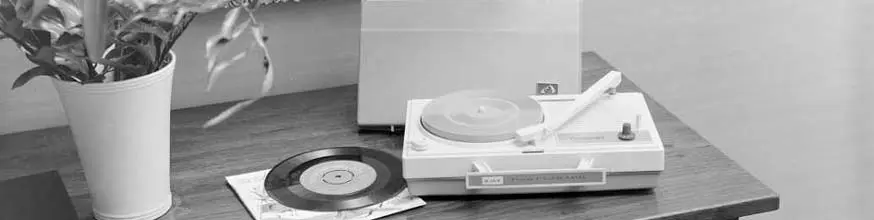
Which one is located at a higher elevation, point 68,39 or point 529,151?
point 68,39

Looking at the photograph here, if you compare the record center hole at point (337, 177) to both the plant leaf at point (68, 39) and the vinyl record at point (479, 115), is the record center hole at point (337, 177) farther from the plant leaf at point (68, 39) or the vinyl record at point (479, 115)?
the plant leaf at point (68, 39)

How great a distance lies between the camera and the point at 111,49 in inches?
40.6

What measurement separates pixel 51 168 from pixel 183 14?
0.39m

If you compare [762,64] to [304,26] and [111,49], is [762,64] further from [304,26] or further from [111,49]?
[111,49]

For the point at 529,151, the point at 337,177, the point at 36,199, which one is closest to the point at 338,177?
the point at 337,177

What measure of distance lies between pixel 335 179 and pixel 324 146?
123mm

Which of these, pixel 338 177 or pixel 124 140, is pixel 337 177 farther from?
pixel 124 140

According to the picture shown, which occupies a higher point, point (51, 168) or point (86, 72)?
point (86, 72)

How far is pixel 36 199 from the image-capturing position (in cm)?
115

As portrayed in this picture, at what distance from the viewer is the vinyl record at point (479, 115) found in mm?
1141

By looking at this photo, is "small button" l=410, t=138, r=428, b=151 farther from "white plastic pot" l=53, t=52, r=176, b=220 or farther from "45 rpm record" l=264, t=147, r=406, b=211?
"white plastic pot" l=53, t=52, r=176, b=220

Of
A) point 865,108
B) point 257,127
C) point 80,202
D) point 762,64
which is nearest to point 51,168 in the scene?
point 80,202

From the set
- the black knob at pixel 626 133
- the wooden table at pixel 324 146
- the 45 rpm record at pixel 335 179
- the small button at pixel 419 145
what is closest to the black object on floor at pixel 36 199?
the wooden table at pixel 324 146

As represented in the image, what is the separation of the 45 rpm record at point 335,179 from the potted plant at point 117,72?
13 centimetres
